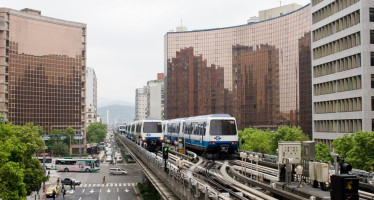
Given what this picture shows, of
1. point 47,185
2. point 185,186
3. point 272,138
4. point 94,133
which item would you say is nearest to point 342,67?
point 272,138

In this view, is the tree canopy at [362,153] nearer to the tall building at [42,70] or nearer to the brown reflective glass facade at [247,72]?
the brown reflective glass facade at [247,72]

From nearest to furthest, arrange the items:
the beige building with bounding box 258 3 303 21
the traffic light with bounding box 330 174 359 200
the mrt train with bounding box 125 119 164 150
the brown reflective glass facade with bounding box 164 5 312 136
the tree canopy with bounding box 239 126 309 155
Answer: the traffic light with bounding box 330 174 359 200
the mrt train with bounding box 125 119 164 150
the tree canopy with bounding box 239 126 309 155
the brown reflective glass facade with bounding box 164 5 312 136
the beige building with bounding box 258 3 303 21

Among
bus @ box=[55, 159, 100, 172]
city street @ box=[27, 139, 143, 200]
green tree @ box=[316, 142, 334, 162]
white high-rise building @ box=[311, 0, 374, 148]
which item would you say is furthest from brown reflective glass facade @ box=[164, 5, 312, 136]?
bus @ box=[55, 159, 100, 172]

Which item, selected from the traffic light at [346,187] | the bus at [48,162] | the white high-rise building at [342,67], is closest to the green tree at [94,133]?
the bus at [48,162]

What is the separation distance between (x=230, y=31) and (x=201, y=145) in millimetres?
119453

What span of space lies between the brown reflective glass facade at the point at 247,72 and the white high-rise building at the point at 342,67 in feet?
114

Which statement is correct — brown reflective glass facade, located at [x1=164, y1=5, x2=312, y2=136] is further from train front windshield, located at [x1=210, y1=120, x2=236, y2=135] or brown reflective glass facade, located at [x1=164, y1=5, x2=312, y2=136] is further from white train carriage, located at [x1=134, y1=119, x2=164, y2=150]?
train front windshield, located at [x1=210, y1=120, x2=236, y2=135]

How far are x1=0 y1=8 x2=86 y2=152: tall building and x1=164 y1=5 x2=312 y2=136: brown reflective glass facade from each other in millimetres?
40802

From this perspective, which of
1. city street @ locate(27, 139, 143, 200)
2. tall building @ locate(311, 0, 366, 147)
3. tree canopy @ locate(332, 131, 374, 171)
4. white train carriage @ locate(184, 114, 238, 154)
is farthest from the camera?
city street @ locate(27, 139, 143, 200)

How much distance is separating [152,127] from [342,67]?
3619 cm

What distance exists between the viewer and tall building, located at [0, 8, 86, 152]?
12938 cm

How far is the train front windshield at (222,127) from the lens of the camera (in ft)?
126

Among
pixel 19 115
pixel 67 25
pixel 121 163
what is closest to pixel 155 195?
pixel 121 163

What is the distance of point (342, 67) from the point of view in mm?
71438
